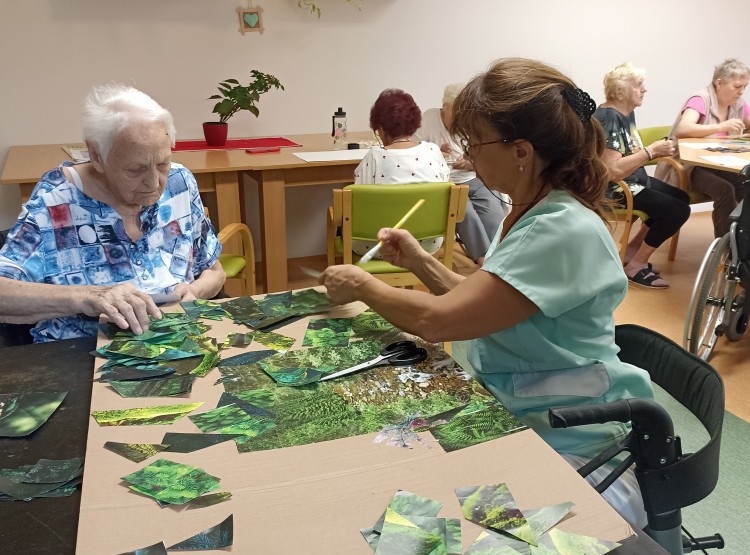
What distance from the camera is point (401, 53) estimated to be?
4.49 m

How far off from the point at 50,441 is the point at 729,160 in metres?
3.57

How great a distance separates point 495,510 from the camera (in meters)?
0.85

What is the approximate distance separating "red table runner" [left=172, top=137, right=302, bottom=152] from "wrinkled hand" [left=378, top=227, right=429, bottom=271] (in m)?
2.36

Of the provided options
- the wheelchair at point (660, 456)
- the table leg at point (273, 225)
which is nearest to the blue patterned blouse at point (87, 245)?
the wheelchair at point (660, 456)

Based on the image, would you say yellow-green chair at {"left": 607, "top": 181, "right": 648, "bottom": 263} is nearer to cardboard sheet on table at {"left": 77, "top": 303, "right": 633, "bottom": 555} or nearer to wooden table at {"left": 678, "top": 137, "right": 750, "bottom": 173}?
wooden table at {"left": 678, "top": 137, "right": 750, "bottom": 173}

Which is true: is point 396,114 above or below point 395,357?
above

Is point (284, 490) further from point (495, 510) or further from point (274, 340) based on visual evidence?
point (274, 340)

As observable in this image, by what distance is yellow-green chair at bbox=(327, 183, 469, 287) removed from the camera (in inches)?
105

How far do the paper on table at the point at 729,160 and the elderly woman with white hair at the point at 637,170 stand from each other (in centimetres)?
26

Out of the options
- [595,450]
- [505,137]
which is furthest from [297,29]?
[595,450]

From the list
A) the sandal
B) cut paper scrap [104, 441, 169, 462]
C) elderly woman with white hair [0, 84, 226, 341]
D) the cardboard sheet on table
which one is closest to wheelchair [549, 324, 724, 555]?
the cardboard sheet on table

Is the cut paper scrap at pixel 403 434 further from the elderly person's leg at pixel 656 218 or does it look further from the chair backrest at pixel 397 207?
the elderly person's leg at pixel 656 218

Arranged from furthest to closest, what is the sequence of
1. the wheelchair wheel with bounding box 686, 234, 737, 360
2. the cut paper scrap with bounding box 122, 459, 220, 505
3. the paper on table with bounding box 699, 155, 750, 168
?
the paper on table with bounding box 699, 155, 750, 168
the wheelchair wheel with bounding box 686, 234, 737, 360
the cut paper scrap with bounding box 122, 459, 220, 505

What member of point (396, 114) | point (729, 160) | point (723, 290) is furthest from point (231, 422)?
point (729, 160)
